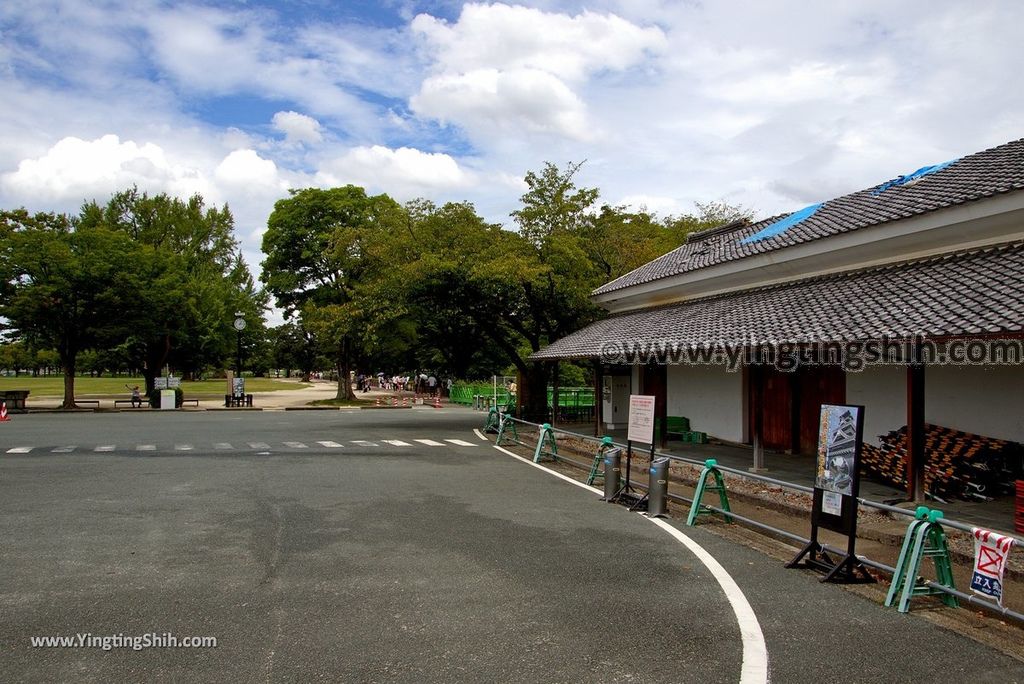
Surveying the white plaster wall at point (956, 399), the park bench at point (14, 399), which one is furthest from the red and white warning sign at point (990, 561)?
the park bench at point (14, 399)

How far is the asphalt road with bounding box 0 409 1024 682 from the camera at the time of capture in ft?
14.5

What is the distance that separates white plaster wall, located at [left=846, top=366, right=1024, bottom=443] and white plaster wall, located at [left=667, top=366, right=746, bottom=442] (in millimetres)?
4022

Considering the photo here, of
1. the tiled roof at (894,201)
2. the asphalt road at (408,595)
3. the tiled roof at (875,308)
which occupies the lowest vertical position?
the asphalt road at (408,595)

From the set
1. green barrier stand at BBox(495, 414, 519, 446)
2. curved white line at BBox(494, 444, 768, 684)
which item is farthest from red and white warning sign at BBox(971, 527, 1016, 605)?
green barrier stand at BBox(495, 414, 519, 446)

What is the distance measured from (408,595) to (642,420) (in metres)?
5.50

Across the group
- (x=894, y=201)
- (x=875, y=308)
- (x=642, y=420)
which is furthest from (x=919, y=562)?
(x=894, y=201)

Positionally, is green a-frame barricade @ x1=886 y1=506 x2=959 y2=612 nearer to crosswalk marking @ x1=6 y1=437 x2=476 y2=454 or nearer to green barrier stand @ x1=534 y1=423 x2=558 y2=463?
green barrier stand @ x1=534 y1=423 x2=558 y2=463

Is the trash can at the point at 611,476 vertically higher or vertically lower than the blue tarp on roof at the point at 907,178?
lower

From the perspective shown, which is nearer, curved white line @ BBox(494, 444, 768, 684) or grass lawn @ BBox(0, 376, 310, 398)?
curved white line @ BBox(494, 444, 768, 684)

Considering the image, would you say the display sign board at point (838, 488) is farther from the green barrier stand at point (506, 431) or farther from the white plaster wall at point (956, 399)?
the green barrier stand at point (506, 431)

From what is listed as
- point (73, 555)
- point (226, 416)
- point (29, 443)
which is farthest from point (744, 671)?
point (226, 416)

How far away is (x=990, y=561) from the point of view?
5.36 metres

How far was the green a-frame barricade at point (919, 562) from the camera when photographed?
Result: 5.68 m

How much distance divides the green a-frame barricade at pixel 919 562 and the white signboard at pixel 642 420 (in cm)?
436
